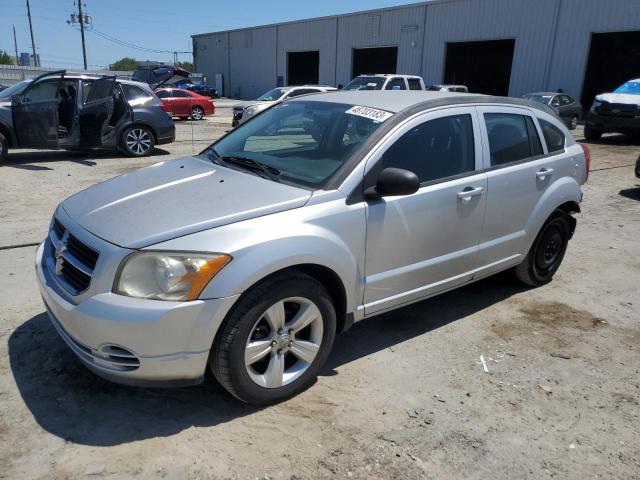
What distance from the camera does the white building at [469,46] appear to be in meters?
24.9

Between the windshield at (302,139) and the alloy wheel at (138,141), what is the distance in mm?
8035

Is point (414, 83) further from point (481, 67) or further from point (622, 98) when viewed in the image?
point (481, 67)

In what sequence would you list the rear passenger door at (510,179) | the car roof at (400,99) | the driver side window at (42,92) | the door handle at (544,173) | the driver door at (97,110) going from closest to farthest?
the car roof at (400,99), the rear passenger door at (510,179), the door handle at (544,173), the driver side window at (42,92), the driver door at (97,110)

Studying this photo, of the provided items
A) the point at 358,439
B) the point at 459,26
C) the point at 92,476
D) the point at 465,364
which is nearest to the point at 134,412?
the point at 92,476

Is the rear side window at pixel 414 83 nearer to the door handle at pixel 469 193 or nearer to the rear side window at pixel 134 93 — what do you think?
the rear side window at pixel 134 93

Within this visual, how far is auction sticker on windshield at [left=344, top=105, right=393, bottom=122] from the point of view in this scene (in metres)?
3.45

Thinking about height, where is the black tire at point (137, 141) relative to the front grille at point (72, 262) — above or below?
below

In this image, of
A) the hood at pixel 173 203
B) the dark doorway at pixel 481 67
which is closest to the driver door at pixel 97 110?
the hood at pixel 173 203

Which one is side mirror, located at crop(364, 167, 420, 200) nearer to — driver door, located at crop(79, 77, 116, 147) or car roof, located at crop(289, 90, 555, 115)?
car roof, located at crop(289, 90, 555, 115)

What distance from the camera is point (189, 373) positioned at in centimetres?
267

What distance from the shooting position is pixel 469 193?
3703 millimetres

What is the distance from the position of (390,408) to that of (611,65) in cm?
3248

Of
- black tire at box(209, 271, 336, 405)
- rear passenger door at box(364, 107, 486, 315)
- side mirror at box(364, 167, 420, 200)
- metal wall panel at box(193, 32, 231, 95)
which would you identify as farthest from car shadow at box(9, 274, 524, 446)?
metal wall panel at box(193, 32, 231, 95)

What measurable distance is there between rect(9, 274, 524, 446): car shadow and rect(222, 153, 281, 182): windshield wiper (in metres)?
1.28
